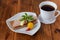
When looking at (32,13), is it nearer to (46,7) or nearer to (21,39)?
(46,7)

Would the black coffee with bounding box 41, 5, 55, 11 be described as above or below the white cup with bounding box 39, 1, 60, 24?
above

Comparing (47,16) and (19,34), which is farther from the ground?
(47,16)

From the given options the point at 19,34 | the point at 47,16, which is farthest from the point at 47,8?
the point at 19,34

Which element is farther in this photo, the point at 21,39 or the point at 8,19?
the point at 8,19

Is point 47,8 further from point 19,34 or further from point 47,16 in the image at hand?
point 19,34

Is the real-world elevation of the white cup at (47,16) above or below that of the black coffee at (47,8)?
below

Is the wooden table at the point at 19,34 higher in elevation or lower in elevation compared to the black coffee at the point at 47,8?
lower

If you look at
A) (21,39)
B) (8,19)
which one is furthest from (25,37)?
(8,19)

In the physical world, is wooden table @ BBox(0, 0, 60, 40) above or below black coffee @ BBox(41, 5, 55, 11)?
below
